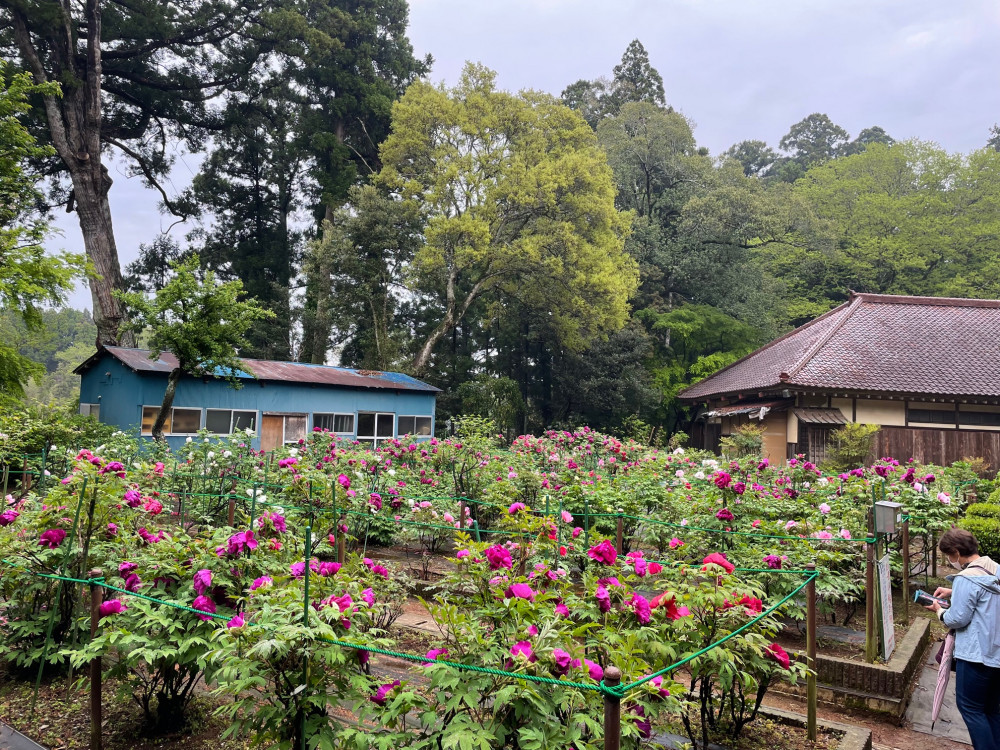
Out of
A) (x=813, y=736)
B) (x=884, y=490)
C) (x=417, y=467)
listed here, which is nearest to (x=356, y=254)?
(x=417, y=467)

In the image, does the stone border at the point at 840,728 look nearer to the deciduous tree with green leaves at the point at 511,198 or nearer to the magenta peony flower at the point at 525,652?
the magenta peony flower at the point at 525,652

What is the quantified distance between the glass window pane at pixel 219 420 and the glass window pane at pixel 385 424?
4.84 meters

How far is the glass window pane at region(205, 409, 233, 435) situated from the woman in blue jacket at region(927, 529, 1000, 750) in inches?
612

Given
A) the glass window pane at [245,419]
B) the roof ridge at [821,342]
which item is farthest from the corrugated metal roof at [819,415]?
the glass window pane at [245,419]

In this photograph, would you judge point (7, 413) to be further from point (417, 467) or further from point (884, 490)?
point (884, 490)

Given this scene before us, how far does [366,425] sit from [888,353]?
1532cm

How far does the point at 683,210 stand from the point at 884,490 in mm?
23155

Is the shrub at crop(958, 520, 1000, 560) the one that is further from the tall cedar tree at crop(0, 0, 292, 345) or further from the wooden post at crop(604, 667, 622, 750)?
the tall cedar tree at crop(0, 0, 292, 345)

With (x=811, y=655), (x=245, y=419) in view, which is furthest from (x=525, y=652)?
(x=245, y=419)

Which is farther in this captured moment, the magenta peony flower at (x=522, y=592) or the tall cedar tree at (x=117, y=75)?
the tall cedar tree at (x=117, y=75)

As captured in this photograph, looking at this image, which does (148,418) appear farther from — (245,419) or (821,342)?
(821,342)

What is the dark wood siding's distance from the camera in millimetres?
14938

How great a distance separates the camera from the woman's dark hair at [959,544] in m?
3.33

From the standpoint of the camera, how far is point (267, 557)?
3104 mm
